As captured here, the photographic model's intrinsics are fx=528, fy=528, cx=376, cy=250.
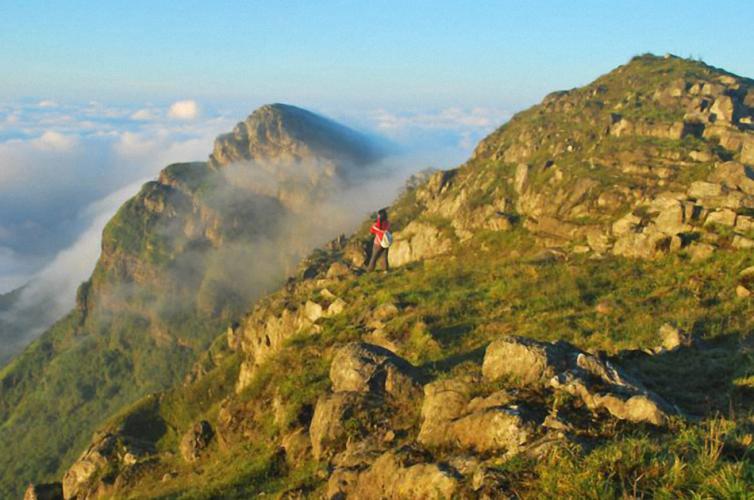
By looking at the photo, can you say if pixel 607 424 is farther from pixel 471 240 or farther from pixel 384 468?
pixel 471 240

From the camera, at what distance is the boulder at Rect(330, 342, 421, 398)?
56.7ft

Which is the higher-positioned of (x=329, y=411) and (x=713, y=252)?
(x=713, y=252)

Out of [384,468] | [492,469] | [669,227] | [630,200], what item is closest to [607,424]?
[492,469]

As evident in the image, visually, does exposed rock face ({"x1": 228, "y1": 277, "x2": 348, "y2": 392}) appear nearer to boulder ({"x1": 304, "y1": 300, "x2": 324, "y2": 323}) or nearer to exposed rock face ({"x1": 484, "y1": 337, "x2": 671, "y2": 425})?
boulder ({"x1": 304, "y1": 300, "x2": 324, "y2": 323})

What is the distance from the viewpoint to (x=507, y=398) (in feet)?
38.6

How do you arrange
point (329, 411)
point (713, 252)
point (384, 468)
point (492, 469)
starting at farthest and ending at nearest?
point (713, 252) → point (329, 411) → point (384, 468) → point (492, 469)

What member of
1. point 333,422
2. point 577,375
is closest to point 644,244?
point 577,375

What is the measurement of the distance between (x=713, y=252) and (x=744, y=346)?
49.7 ft

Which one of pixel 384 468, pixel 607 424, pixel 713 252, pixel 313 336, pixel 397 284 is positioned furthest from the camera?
pixel 397 284

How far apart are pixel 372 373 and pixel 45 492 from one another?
24.5 meters

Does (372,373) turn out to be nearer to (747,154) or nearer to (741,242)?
(741,242)

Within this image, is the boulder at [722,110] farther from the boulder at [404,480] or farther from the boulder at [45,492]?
the boulder at [45,492]

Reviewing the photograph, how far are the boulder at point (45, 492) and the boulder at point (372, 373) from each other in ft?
72.4

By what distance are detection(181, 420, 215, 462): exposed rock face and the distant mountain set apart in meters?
0.08
